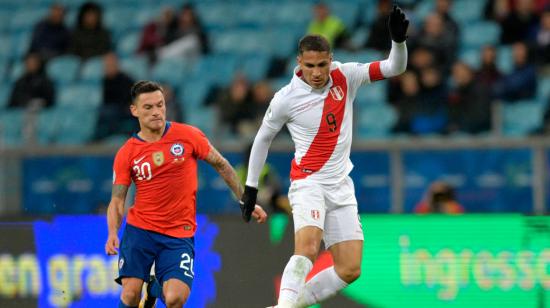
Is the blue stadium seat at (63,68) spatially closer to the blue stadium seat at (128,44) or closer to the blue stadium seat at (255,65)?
the blue stadium seat at (128,44)

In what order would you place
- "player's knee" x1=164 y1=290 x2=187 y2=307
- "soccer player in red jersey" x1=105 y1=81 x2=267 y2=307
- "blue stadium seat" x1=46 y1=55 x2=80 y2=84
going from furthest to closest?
"blue stadium seat" x1=46 y1=55 x2=80 y2=84 < "soccer player in red jersey" x1=105 y1=81 x2=267 y2=307 < "player's knee" x1=164 y1=290 x2=187 y2=307

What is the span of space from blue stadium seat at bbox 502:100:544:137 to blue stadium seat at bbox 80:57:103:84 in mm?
5706

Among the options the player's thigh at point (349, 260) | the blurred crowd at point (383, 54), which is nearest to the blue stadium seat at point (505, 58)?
the blurred crowd at point (383, 54)

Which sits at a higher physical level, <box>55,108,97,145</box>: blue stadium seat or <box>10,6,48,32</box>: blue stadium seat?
<box>10,6,48,32</box>: blue stadium seat

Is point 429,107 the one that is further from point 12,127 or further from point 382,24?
point 12,127

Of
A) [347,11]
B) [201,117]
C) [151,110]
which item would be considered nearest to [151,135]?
[151,110]

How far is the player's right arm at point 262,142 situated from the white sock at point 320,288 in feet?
2.10

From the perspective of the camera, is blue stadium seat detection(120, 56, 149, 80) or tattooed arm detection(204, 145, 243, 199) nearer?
tattooed arm detection(204, 145, 243, 199)

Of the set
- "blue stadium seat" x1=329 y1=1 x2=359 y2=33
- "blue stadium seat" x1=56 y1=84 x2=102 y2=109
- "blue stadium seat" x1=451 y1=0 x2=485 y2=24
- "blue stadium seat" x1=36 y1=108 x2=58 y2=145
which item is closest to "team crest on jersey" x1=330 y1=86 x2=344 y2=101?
"blue stadium seat" x1=36 y1=108 x2=58 y2=145

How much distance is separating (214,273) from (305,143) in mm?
1681

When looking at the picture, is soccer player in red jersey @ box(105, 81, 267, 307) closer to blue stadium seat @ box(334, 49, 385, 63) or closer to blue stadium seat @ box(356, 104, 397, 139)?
blue stadium seat @ box(356, 104, 397, 139)

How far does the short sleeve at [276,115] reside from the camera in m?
7.54

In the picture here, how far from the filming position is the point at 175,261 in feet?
25.0

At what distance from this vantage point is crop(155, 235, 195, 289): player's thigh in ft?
24.9
